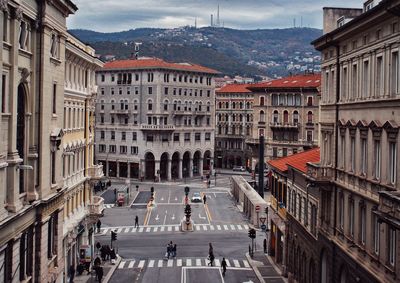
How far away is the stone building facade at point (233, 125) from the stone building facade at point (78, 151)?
4029 inches

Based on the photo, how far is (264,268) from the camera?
190 ft

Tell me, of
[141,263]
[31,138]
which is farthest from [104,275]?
[31,138]

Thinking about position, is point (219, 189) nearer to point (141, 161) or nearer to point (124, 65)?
point (141, 161)

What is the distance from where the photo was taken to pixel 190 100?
Result: 476 feet

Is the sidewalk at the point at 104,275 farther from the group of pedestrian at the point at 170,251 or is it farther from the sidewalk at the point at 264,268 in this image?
the sidewalk at the point at 264,268

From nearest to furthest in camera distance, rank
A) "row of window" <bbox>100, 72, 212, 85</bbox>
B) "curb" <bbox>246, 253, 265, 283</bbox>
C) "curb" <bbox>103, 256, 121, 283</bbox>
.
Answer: "curb" <bbox>103, 256, 121, 283</bbox>, "curb" <bbox>246, 253, 265, 283</bbox>, "row of window" <bbox>100, 72, 212, 85</bbox>

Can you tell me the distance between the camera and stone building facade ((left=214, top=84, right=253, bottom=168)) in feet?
538

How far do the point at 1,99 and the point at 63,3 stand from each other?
1230cm

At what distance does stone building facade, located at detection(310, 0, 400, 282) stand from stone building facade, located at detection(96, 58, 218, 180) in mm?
94771

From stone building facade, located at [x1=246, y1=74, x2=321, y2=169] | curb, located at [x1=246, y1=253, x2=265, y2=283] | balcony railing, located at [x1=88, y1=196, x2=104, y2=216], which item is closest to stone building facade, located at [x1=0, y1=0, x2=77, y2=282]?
balcony railing, located at [x1=88, y1=196, x2=104, y2=216]

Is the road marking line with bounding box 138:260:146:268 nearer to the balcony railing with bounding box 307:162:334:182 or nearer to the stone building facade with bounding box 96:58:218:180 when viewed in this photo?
the balcony railing with bounding box 307:162:334:182

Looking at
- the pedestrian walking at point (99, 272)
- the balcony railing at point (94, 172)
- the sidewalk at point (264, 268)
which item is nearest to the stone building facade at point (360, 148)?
the sidewalk at point (264, 268)

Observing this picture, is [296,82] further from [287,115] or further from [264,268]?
[264,268]

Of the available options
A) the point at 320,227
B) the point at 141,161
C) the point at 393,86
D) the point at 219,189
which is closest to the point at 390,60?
the point at 393,86
